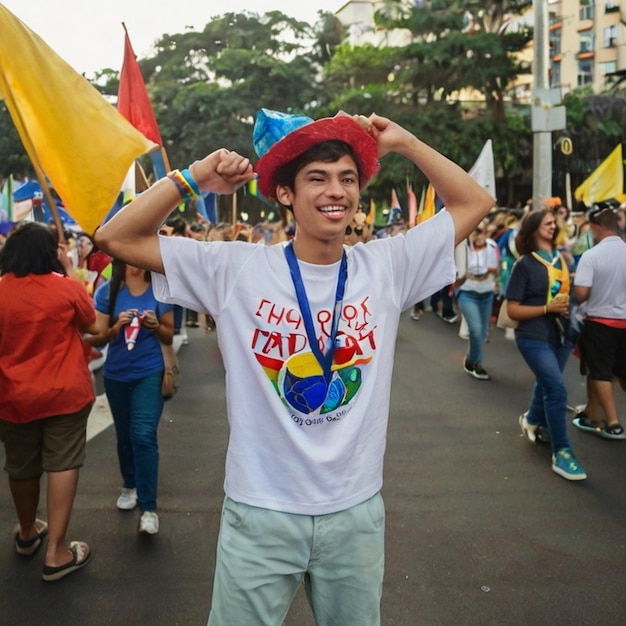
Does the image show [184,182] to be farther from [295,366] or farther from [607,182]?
[607,182]

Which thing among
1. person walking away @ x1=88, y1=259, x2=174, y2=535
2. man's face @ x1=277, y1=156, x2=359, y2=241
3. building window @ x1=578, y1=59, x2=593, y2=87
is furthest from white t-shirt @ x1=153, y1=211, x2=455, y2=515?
building window @ x1=578, y1=59, x2=593, y2=87

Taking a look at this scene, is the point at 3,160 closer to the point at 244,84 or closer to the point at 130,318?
the point at 244,84

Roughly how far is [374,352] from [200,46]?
37.6 m

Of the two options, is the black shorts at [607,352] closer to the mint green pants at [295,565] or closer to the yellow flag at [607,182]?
the mint green pants at [295,565]

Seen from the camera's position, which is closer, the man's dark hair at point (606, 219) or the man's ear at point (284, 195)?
the man's ear at point (284, 195)

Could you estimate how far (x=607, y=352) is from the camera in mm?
5684

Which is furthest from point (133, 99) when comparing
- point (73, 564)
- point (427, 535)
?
point (427, 535)

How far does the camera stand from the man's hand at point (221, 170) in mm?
2008

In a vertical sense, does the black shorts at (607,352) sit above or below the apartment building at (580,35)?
below

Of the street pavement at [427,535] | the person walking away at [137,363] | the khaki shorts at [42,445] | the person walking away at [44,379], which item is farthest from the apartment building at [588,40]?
the khaki shorts at [42,445]

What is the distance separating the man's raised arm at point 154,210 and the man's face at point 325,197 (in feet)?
0.57

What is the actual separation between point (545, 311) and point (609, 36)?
5117cm

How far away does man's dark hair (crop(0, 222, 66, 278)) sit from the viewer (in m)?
3.54

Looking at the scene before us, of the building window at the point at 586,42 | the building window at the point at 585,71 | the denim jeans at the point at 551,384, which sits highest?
the building window at the point at 586,42
